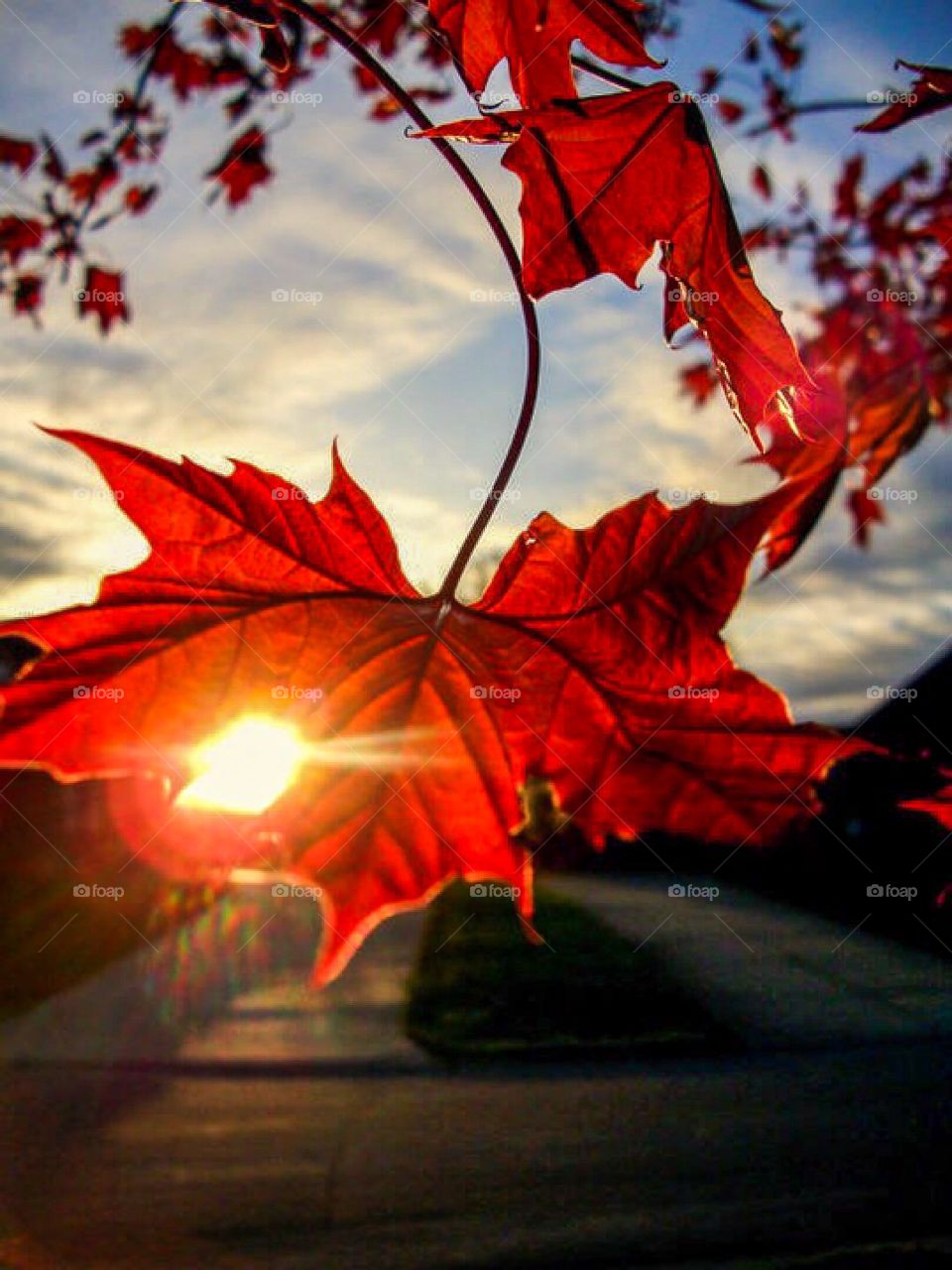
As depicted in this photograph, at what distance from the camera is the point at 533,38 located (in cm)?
55

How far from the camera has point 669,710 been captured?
528 millimetres

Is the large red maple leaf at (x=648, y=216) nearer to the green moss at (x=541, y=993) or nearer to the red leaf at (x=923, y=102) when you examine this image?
the red leaf at (x=923, y=102)

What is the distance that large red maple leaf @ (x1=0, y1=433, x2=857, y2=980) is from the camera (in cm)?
49

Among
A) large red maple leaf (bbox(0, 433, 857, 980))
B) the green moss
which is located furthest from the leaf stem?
the green moss

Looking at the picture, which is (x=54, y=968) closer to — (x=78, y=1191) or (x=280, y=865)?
(x=78, y=1191)

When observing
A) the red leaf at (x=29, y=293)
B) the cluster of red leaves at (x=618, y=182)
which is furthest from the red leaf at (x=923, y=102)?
the red leaf at (x=29, y=293)

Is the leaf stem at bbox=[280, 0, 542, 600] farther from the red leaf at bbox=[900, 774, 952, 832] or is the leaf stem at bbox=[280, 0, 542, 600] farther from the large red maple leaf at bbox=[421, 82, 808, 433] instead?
the red leaf at bbox=[900, 774, 952, 832]

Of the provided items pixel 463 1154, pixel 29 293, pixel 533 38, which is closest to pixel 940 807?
pixel 533 38

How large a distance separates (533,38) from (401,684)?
1.15 ft

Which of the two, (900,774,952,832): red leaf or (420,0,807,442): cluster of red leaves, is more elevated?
(420,0,807,442): cluster of red leaves

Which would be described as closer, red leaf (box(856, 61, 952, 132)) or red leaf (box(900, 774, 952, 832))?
red leaf (box(856, 61, 952, 132))

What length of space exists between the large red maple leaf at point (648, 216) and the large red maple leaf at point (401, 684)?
0.25 feet

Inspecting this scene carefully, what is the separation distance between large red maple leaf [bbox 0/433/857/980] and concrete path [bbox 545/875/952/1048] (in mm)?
5804

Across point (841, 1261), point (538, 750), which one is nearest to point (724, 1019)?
point (841, 1261)
